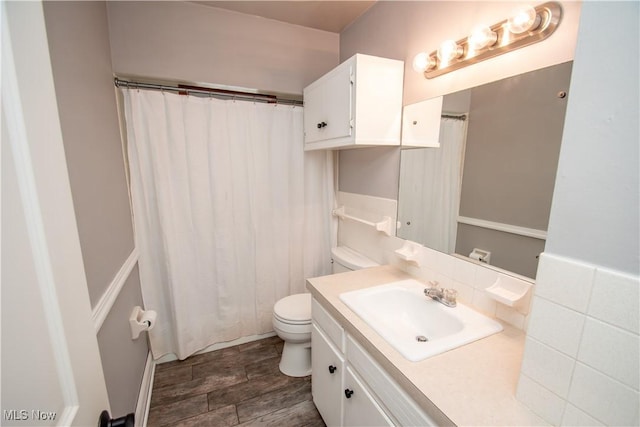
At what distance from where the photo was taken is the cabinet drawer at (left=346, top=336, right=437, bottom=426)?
81cm

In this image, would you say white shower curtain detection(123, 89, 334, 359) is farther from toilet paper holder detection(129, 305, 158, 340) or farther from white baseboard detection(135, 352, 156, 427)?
toilet paper holder detection(129, 305, 158, 340)

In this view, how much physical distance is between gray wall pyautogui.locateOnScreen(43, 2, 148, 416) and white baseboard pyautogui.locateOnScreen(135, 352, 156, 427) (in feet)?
0.29

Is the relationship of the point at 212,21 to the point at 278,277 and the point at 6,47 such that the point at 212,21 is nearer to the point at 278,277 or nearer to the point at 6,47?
the point at 6,47

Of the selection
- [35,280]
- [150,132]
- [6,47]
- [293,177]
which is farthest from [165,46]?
[35,280]

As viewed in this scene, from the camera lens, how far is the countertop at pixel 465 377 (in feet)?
2.30

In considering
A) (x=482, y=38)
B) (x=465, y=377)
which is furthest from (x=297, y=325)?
(x=482, y=38)

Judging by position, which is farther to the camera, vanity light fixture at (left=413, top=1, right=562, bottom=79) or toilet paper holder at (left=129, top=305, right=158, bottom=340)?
toilet paper holder at (left=129, top=305, right=158, bottom=340)

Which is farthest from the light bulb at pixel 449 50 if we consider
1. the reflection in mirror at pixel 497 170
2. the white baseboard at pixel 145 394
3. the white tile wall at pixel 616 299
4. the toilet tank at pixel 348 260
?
Answer: the white baseboard at pixel 145 394

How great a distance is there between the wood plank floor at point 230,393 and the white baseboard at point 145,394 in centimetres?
4

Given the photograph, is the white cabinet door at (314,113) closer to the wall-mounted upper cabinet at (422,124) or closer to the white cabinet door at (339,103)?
the white cabinet door at (339,103)

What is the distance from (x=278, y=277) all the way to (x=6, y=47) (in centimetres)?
207

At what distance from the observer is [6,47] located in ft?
1.28

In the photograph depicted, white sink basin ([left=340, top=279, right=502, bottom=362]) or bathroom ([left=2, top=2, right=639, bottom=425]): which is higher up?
bathroom ([left=2, top=2, right=639, bottom=425])

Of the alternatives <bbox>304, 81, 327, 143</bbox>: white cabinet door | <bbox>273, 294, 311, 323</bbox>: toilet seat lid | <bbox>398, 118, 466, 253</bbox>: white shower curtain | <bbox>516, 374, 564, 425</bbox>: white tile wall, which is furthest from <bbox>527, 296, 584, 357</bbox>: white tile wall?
<bbox>304, 81, 327, 143</bbox>: white cabinet door
